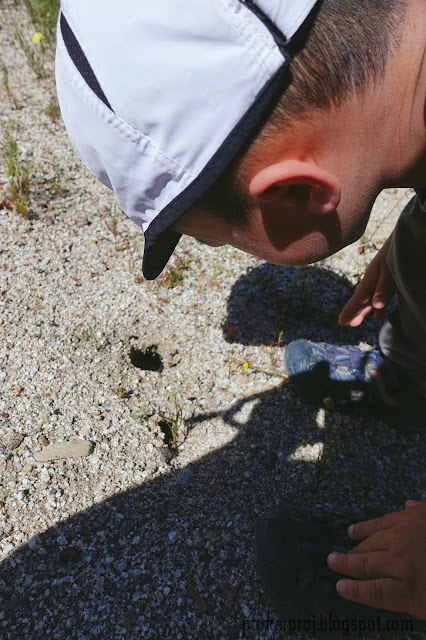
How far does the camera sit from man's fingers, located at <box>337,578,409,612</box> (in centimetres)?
136

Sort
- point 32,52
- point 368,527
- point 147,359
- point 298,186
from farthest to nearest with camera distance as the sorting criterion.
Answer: point 32,52
point 147,359
point 368,527
point 298,186

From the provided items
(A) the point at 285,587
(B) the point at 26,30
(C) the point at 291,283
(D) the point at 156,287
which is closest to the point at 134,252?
(D) the point at 156,287

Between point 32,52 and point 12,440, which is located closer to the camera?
point 12,440

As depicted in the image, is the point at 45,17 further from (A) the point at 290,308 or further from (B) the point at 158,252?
(B) the point at 158,252

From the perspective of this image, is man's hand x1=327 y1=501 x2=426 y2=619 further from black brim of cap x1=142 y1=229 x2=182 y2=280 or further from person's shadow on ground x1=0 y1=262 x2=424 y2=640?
black brim of cap x1=142 y1=229 x2=182 y2=280

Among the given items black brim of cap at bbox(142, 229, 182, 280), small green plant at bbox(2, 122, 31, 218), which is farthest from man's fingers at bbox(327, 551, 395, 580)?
small green plant at bbox(2, 122, 31, 218)

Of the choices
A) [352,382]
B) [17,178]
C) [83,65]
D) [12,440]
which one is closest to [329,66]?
[83,65]

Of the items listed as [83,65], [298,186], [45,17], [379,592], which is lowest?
[45,17]

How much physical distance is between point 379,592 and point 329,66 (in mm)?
1373

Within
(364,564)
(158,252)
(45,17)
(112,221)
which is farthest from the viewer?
(45,17)

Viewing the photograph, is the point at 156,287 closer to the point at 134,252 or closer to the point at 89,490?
the point at 134,252

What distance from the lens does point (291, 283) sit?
2.70m

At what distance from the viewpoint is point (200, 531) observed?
1.86m

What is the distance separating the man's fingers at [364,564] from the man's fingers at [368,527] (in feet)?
0.27
